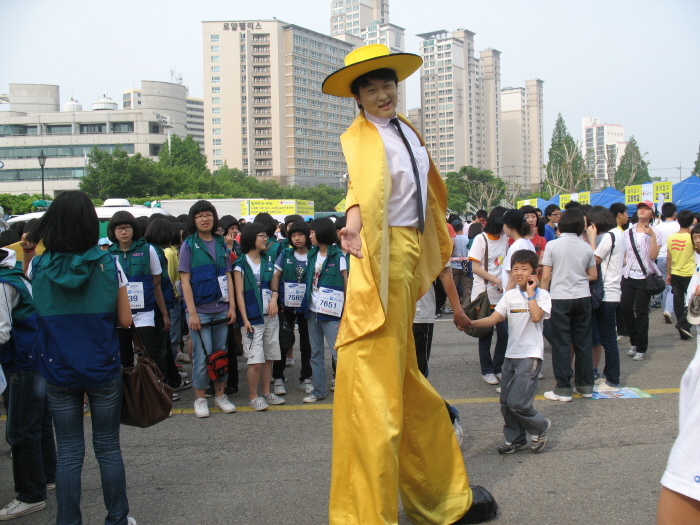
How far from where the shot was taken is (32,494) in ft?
12.7

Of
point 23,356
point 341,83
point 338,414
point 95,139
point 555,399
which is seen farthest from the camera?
point 95,139

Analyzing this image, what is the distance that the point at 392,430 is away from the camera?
292 centimetres

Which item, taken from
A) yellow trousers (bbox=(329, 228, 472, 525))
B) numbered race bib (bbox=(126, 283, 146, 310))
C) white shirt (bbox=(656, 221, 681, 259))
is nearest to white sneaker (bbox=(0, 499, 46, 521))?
yellow trousers (bbox=(329, 228, 472, 525))

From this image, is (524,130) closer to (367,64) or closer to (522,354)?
(522,354)

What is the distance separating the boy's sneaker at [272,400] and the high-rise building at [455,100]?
139 m

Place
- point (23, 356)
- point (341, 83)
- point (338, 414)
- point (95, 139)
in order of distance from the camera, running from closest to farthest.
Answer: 1. point (338, 414)
2. point (341, 83)
3. point (23, 356)
4. point (95, 139)

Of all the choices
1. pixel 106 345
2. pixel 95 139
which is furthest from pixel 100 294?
pixel 95 139

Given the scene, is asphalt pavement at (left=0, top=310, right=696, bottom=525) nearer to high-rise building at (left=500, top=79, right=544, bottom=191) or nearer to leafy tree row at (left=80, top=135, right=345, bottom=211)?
leafy tree row at (left=80, top=135, right=345, bottom=211)

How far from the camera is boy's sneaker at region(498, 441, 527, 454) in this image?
15.1 ft

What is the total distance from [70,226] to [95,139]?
3704 inches

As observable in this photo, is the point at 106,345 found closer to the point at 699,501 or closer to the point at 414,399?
the point at 414,399

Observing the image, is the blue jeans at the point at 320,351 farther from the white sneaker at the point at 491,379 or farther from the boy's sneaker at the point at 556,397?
the boy's sneaker at the point at 556,397

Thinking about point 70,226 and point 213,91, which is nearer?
point 70,226

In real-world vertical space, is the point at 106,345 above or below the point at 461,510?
above
